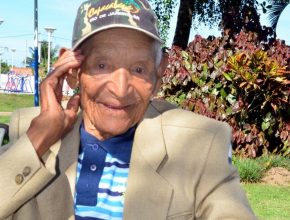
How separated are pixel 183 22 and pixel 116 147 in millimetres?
11822

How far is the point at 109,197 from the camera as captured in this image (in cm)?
242

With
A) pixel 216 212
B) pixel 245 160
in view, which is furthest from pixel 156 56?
pixel 245 160

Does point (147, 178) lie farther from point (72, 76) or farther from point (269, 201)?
point (269, 201)

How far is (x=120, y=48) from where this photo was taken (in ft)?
7.79

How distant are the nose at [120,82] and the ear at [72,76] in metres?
0.23

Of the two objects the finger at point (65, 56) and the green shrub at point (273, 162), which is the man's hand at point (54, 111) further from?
the green shrub at point (273, 162)

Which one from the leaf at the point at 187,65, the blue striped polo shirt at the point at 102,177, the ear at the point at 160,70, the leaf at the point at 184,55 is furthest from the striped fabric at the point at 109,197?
the leaf at the point at 184,55

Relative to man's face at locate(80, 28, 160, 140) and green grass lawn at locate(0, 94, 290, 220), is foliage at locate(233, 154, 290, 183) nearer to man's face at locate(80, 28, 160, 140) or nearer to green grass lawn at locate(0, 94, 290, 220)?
green grass lawn at locate(0, 94, 290, 220)

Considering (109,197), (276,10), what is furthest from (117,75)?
(276,10)

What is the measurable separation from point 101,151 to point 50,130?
261 mm

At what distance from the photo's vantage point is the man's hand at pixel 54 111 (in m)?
2.35

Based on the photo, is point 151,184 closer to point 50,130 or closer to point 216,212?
point 216,212

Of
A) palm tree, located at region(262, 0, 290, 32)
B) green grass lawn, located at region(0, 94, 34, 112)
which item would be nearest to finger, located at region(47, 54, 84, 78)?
palm tree, located at region(262, 0, 290, 32)

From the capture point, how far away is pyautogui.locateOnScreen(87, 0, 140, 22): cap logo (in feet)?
7.52
